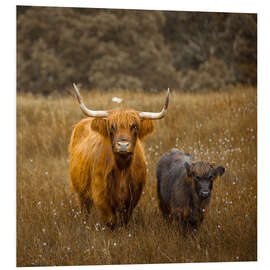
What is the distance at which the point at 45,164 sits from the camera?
4.93 m

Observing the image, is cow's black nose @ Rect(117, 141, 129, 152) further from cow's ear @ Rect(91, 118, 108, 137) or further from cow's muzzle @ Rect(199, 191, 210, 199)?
cow's muzzle @ Rect(199, 191, 210, 199)

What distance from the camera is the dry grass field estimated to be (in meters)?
3.56

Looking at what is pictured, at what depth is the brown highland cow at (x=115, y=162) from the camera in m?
3.21

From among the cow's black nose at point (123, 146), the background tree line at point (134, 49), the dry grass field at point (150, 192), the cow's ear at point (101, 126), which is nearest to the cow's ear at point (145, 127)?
the cow's ear at point (101, 126)

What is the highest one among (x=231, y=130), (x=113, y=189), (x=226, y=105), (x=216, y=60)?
(x=216, y=60)

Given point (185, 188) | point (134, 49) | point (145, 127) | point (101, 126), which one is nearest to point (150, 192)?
point (185, 188)

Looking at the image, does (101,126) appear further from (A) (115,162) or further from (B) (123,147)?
(B) (123,147)

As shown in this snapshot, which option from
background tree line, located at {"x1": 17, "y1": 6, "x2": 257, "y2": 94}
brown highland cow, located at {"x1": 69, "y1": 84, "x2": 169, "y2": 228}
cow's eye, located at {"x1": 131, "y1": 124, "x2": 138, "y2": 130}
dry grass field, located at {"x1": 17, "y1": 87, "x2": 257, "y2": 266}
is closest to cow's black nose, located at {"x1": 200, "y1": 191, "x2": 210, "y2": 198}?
dry grass field, located at {"x1": 17, "y1": 87, "x2": 257, "y2": 266}

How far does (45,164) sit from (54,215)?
1223 millimetres

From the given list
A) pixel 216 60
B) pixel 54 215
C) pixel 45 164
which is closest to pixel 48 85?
pixel 45 164

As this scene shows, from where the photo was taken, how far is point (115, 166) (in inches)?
136

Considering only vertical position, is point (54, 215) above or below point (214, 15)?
below

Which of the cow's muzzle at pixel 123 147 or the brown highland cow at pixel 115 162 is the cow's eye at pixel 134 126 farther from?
the cow's muzzle at pixel 123 147

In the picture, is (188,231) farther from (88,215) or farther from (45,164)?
(45,164)
